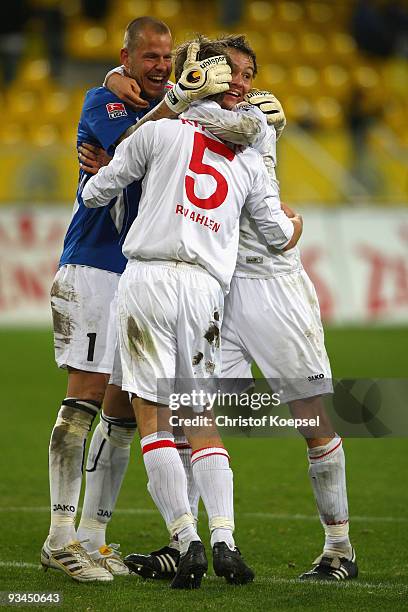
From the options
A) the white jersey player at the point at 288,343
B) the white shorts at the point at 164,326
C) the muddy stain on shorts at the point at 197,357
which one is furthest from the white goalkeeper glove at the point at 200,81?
the muddy stain on shorts at the point at 197,357

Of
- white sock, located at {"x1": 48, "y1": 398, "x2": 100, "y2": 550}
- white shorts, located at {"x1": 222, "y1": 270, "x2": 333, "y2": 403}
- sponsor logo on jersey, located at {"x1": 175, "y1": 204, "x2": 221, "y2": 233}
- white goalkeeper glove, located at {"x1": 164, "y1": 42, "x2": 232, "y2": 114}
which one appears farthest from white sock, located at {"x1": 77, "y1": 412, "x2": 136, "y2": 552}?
white goalkeeper glove, located at {"x1": 164, "y1": 42, "x2": 232, "y2": 114}

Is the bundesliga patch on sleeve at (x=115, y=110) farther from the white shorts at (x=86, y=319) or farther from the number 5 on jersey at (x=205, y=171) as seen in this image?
the white shorts at (x=86, y=319)

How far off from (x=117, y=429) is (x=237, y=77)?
170 centimetres

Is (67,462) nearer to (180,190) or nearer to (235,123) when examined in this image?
(180,190)

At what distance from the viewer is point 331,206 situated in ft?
53.8

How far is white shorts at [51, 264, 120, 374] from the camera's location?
5246mm

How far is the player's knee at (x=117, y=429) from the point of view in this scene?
5.32 m

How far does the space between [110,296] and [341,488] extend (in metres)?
1.38

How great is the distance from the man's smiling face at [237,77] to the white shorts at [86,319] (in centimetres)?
99

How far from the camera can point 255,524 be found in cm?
629

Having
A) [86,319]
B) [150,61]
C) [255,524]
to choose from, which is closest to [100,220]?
[86,319]

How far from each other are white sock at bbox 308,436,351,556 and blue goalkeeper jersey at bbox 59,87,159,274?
128 cm

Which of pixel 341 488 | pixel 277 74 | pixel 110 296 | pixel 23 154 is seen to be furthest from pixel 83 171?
pixel 277 74

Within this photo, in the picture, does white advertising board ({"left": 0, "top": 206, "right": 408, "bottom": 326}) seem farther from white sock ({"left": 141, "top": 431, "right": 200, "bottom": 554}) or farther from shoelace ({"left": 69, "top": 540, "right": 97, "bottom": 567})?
white sock ({"left": 141, "top": 431, "right": 200, "bottom": 554})
